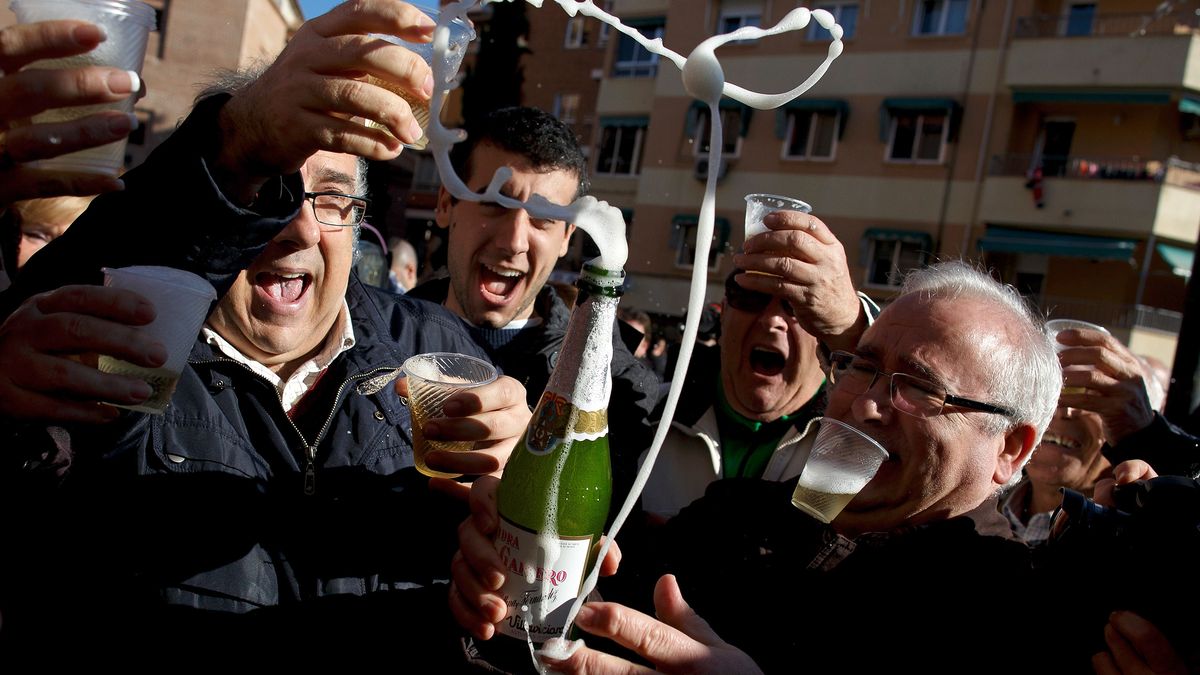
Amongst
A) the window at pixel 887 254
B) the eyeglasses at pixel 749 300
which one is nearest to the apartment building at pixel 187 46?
the window at pixel 887 254

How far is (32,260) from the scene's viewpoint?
172 cm

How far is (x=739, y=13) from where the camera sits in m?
21.5

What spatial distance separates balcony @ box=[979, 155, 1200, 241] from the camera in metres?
18.4

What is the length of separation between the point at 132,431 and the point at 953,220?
20776 millimetres

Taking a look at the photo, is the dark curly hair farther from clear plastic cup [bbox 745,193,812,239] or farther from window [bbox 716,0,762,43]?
window [bbox 716,0,762,43]

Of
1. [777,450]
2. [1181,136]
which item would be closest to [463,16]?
[777,450]

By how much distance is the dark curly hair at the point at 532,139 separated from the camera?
3139 mm

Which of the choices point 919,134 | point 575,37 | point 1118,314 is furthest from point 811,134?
point 575,37

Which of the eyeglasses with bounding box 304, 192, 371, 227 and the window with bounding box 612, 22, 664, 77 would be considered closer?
the eyeglasses with bounding box 304, 192, 371, 227

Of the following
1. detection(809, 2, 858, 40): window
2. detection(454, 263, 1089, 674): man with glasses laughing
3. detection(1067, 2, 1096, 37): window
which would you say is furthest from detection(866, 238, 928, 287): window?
detection(454, 263, 1089, 674): man with glasses laughing

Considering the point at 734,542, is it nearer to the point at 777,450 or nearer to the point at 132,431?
the point at 777,450

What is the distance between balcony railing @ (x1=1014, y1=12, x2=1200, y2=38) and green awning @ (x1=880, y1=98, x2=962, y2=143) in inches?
83.6

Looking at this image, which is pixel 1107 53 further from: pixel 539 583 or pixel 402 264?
pixel 539 583

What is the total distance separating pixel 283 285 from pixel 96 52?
30.7 inches
